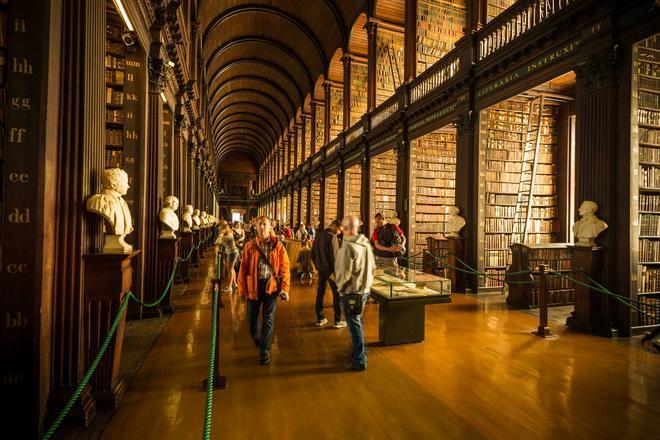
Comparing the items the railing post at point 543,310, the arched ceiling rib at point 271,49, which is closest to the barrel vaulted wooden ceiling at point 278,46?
the arched ceiling rib at point 271,49

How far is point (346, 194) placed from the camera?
1191cm

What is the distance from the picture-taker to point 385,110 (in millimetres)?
9289

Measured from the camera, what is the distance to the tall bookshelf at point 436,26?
805 centimetres

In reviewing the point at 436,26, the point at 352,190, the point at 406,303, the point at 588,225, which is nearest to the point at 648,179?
the point at 588,225

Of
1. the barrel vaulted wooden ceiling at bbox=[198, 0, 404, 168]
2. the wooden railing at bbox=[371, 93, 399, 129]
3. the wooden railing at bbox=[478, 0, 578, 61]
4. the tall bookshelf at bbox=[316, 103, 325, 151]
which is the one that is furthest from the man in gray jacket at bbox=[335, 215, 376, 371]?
the tall bookshelf at bbox=[316, 103, 325, 151]

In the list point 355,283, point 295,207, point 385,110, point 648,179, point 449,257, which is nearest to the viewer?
point 355,283

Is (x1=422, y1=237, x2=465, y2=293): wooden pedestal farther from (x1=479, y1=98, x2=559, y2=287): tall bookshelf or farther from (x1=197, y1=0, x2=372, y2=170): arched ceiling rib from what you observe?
(x1=197, y1=0, x2=372, y2=170): arched ceiling rib

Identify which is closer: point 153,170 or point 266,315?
point 266,315

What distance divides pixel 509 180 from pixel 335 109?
30.4 ft

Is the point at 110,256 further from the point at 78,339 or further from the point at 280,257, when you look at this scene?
the point at 280,257

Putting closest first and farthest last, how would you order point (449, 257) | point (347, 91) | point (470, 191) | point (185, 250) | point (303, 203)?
point (470, 191) → point (449, 257) → point (185, 250) → point (347, 91) → point (303, 203)

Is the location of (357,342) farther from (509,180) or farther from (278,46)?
(278,46)

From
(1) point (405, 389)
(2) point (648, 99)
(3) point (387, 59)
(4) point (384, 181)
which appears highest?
(3) point (387, 59)

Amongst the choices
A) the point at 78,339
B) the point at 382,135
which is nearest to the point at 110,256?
the point at 78,339
